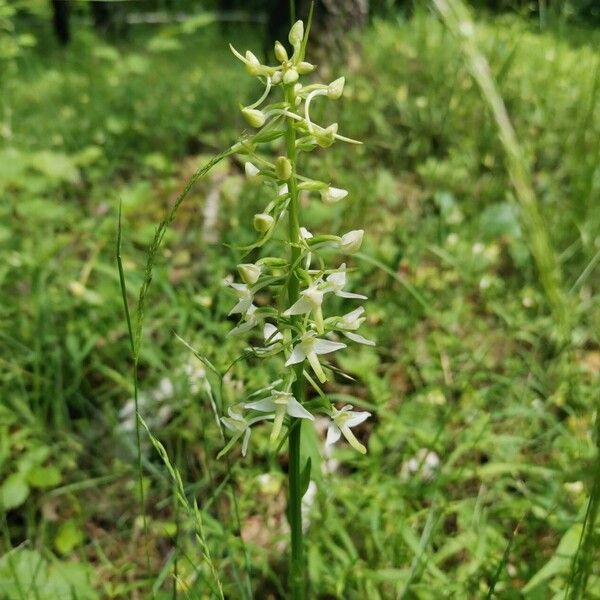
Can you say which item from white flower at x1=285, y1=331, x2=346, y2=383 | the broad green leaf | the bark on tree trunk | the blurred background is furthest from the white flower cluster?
the bark on tree trunk

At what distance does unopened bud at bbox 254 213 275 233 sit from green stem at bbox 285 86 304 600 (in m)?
0.03

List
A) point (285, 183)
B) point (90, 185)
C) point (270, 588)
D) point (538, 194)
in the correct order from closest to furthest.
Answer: point (285, 183)
point (270, 588)
point (538, 194)
point (90, 185)

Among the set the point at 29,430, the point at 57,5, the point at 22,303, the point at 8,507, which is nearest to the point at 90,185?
the point at 22,303

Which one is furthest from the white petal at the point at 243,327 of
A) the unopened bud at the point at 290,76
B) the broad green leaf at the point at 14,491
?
the broad green leaf at the point at 14,491

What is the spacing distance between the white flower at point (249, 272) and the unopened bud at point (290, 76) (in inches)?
10.6

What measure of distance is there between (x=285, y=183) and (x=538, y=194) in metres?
2.17

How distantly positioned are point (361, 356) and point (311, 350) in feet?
3.59

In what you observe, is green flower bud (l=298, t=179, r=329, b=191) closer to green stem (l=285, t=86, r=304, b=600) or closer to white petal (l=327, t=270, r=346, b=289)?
green stem (l=285, t=86, r=304, b=600)

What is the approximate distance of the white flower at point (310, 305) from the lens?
945 millimetres

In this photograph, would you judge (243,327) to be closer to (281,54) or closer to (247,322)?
(247,322)

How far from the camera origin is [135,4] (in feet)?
48.3

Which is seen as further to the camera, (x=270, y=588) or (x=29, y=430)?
(x=29, y=430)

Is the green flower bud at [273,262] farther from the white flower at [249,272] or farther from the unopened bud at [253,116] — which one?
the unopened bud at [253,116]

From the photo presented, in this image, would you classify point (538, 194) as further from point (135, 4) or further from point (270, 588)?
point (135, 4)
